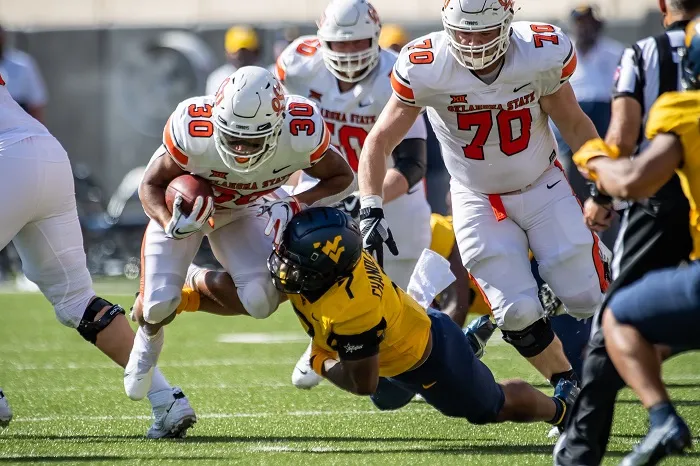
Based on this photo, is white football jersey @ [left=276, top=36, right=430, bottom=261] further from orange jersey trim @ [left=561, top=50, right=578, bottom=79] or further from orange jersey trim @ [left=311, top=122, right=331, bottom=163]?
orange jersey trim @ [left=561, top=50, right=578, bottom=79]

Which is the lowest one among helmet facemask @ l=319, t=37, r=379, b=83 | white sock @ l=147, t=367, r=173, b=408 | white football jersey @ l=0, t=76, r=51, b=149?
white sock @ l=147, t=367, r=173, b=408

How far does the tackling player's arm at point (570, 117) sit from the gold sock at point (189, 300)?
1682 millimetres

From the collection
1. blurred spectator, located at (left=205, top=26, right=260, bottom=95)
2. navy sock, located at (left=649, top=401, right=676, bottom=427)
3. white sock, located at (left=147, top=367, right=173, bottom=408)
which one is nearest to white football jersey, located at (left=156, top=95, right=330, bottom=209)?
white sock, located at (left=147, top=367, right=173, bottom=408)

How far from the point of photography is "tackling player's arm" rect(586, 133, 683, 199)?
322 centimetres

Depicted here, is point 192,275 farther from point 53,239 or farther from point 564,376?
point 564,376

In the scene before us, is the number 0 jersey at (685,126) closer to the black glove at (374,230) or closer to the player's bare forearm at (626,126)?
the player's bare forearm at (626,126)

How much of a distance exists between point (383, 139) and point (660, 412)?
2068 millimetres

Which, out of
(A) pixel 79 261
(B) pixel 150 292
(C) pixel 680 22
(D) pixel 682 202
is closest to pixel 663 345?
(D) pixel 682 202

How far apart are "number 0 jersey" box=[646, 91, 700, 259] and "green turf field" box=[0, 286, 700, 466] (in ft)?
3.90

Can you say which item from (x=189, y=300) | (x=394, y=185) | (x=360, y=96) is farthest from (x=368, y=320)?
(x=360, y=96)

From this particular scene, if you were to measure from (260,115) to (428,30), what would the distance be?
9583 millimetres

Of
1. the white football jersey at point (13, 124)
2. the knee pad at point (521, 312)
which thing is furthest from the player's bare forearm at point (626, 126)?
the white football jersey at point (13, 124)

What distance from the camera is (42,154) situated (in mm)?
4648

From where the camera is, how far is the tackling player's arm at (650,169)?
322cm
